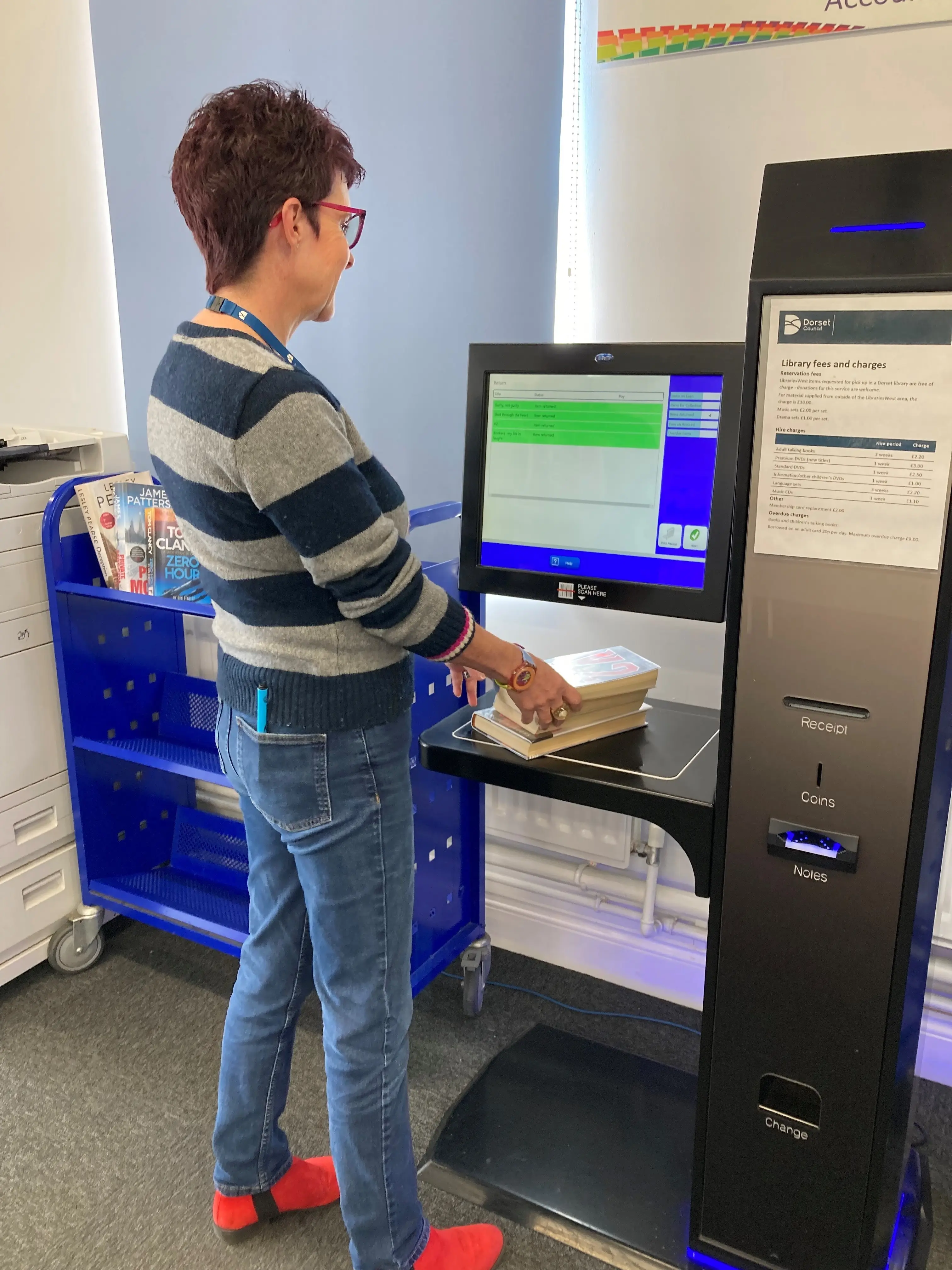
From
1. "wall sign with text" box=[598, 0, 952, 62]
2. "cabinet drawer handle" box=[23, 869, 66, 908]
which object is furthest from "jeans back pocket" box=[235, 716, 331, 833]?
"wall sign with text" box=[598, 0, 952, 62]

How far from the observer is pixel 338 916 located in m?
1.15

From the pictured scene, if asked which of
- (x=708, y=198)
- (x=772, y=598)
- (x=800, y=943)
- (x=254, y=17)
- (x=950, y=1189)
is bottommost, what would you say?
(x=950, y=1189)

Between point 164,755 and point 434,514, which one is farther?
point 164,755

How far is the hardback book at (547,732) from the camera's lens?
1316mm

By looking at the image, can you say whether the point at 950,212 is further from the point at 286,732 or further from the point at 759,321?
the point at 286,732

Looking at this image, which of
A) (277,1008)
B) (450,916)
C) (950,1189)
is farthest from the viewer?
(450,916)

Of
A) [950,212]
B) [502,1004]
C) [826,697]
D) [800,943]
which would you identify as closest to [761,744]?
[826,697]

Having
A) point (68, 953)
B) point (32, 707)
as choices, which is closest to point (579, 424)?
point (32, 707)

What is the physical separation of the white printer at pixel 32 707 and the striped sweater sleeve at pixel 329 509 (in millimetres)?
1112

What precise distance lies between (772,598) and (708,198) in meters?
0.86

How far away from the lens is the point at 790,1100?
1.21 meters

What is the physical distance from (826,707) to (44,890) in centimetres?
170

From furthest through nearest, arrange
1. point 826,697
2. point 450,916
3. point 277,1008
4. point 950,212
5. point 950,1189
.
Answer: point 450,916 < point 950,1189 < point 277,1008 < point 826,697 < point 950,212

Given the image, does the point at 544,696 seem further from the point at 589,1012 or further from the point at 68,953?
the point at 68,953
